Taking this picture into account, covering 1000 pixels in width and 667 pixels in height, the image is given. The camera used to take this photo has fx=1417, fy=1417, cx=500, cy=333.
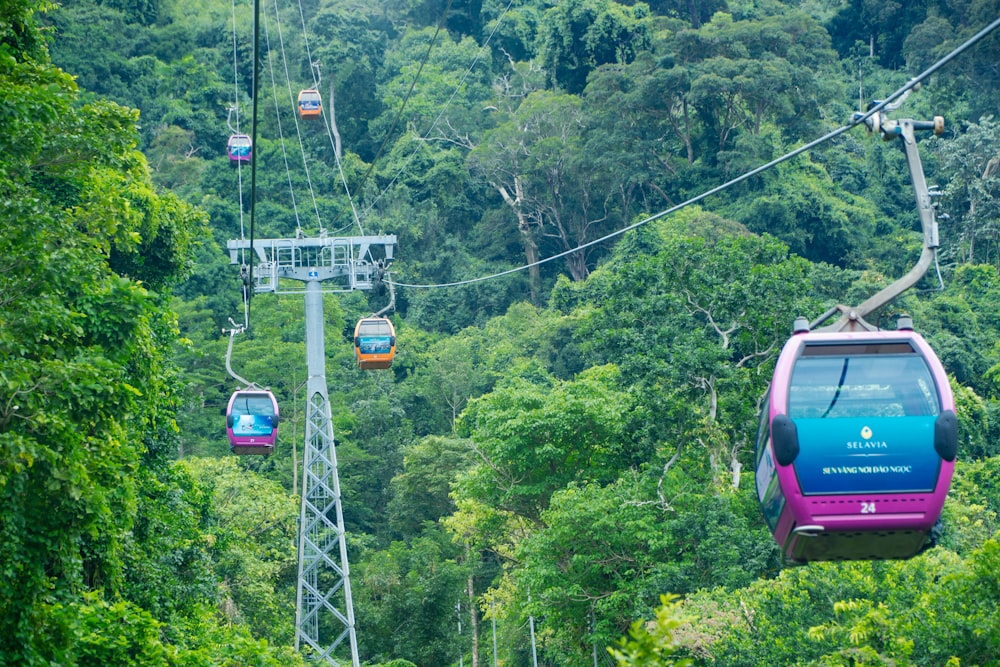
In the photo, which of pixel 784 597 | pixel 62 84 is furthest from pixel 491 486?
pixel 62 84

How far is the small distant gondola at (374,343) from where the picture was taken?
1077 inches

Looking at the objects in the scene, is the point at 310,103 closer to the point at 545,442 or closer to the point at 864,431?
the point at 545,442

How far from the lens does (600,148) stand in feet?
160

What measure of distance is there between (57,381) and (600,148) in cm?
3810

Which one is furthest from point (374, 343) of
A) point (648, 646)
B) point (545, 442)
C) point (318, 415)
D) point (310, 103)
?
point (310, 103)

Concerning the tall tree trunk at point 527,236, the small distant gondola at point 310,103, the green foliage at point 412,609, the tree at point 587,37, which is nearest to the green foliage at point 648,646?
the green foliage at point 412,609

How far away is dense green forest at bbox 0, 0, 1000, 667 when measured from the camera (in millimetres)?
13562

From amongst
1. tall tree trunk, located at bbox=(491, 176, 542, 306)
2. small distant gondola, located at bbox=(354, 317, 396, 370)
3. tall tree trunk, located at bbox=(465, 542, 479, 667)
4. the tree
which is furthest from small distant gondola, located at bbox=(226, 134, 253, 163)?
small distant gondola, located at bbox=(354, 317, 396, 370)

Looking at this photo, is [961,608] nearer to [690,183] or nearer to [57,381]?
[57,381]

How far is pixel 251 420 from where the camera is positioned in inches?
1051

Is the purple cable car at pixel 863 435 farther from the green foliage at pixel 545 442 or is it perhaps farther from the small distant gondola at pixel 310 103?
the small distant gondola at pixel 310 103

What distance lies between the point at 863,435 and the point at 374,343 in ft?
57.4

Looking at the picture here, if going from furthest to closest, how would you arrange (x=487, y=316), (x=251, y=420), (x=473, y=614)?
→ (x=487, y=316), (x=473, y=614), (x=251, y=420)

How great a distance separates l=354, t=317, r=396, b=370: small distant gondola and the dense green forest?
137 inches
